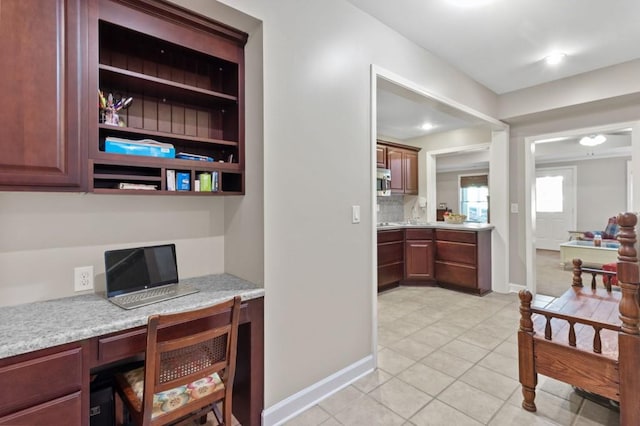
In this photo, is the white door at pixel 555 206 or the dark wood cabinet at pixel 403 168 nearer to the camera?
the dark wood cabinet at pixel 403 168

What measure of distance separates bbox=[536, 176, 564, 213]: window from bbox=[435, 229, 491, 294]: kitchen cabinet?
17.9 feet

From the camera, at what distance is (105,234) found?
1.66 metres

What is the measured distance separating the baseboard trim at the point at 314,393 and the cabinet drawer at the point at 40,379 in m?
0.96

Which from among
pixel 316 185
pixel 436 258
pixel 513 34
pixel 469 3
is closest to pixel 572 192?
pixel 436 258

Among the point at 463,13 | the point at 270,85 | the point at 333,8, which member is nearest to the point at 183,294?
the point at 270,85

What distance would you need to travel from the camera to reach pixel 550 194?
8219 millimetres

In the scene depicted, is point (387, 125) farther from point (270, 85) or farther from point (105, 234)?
point (105, 234)

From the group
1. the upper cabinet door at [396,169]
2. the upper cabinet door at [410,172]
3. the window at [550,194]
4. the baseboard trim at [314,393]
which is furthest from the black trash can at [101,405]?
the window at [550,194]

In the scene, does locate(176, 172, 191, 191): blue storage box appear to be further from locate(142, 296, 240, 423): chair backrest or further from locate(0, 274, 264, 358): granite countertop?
locate(142, 296, 240, 423): chair backrest

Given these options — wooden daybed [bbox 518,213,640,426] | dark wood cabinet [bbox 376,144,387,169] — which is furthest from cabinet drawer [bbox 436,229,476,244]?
wooden daybed [bbox 518,213,640,426]

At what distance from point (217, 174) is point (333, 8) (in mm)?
1349

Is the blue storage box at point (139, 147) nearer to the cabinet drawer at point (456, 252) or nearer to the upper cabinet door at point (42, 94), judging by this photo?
the upper cabinet door at point (42, 94)

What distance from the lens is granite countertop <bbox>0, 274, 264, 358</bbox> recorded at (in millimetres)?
1091

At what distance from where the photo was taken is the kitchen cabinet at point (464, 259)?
4.09 meters
